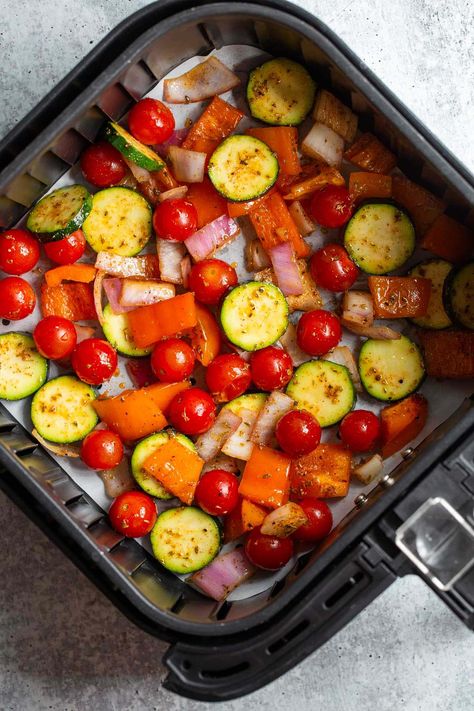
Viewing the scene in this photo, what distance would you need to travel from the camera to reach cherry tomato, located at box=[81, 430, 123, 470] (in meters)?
Result: 2.97

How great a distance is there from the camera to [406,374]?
309cm

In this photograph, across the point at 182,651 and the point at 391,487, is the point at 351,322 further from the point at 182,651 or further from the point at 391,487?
the point at 182,651

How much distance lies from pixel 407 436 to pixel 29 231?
172 centimetres

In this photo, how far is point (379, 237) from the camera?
307 centimetres

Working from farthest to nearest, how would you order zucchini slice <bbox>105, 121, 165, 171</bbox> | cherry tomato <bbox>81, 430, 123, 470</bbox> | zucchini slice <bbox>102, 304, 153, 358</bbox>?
zucchini slice <bbox>102, 304, 153, 358</bbox>
cherry tomato <bbox>81, 430, 123, 470</bbox>
zucchini slice <bbox>105, 121, 165, 171</bbox>

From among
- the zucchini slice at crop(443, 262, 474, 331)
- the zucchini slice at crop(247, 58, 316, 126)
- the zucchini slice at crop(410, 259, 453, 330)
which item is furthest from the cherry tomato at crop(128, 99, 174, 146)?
the zucchini slice at crop(443, 262, 474, 331)

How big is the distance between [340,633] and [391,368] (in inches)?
43.8

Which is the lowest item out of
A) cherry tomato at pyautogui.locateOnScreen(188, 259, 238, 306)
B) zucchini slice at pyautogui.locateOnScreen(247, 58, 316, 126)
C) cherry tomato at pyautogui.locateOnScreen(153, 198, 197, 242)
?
cherry tomato at pyautogui.locateOnScreen(188, 259, 238, 306)

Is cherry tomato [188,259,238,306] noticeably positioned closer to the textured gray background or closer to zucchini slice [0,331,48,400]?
zucchini slice [0,331,48,400]

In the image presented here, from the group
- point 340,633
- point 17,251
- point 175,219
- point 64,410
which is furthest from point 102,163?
point 340,633

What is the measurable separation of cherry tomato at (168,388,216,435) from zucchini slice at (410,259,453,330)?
0.95 meters

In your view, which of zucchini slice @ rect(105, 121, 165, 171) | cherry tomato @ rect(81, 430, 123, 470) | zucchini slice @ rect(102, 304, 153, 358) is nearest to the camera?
zucchini slice @ rect(105, 121, 165, 171)

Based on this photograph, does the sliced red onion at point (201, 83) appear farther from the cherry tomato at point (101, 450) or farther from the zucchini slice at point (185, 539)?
the zucchini slice at point (185, 539)

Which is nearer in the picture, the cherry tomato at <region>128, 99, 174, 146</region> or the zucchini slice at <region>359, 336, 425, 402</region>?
the cherry tomato at <region>128, 99, 174, 146</region>
